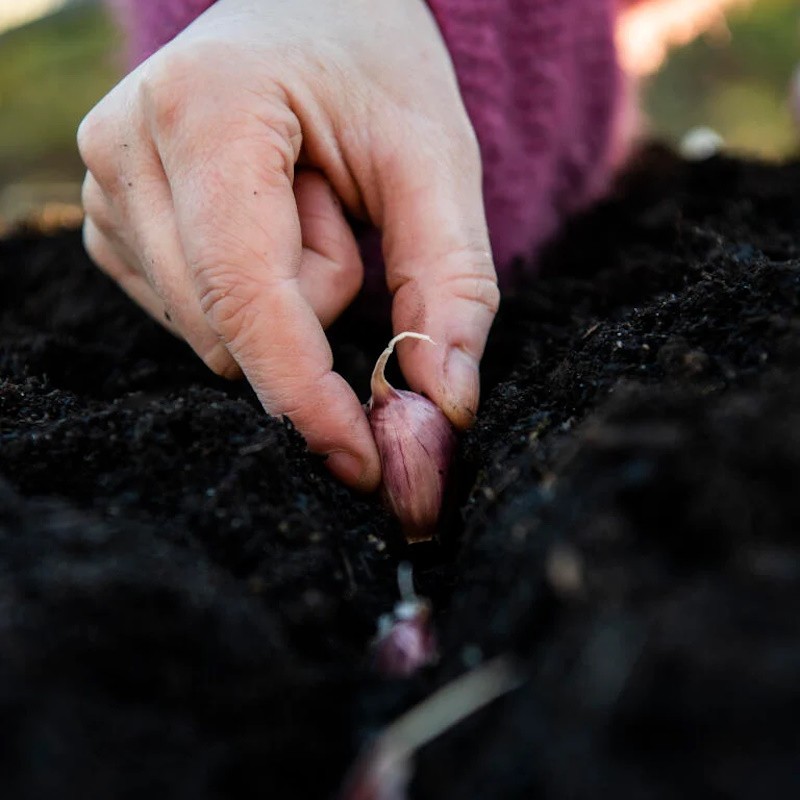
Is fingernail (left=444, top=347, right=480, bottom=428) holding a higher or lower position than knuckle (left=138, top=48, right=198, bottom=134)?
lower

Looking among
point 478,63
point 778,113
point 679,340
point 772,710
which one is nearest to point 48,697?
point 772,710

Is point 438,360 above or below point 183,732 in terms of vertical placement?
below

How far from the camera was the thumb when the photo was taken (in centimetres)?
103

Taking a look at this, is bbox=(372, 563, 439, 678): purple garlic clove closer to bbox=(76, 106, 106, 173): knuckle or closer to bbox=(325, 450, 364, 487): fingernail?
bbox=(325, 450, 364, 487): fingernail

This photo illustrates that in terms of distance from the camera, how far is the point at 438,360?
1.00m

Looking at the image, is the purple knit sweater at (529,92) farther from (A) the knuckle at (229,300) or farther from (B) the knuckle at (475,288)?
(A) the knuckle at (229,300)

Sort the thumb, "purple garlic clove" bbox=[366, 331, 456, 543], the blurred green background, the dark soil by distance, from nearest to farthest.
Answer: the dark soil < "purple garlic clove" bbox=[366, 331, 456, 543] < the thumb < the blurred green background

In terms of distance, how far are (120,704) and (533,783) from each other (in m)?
0.23

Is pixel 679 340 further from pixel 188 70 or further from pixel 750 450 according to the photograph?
pixel 188 70

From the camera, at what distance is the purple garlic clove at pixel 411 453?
2.95 feet

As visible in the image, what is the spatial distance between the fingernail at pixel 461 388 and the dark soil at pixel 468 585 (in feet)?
0.23

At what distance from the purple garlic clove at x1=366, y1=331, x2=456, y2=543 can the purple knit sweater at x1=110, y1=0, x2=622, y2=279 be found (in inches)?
23.6

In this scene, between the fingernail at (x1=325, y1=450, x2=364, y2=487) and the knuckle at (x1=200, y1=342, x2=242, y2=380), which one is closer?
the fingernail at (x1=325, y1=450, x2=364, y2=487)

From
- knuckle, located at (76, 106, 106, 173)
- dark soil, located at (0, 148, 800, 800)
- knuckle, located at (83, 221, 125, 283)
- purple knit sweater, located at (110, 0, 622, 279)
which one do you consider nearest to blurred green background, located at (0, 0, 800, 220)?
purple knit sweater, located at (110, 0, 622, 279)
